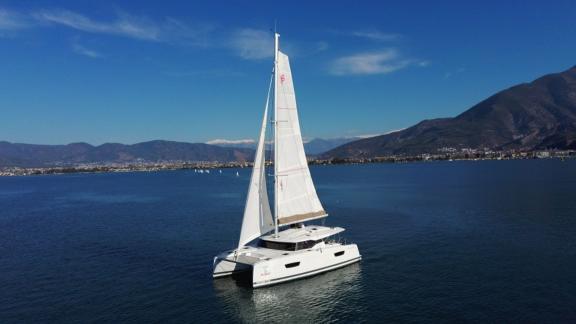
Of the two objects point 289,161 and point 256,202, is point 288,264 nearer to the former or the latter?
point 256,202

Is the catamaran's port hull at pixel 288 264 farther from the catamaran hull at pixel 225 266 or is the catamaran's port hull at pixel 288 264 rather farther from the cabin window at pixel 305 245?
the cabin window at pixel 305 245

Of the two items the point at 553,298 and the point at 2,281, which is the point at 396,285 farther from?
the point at 2,281

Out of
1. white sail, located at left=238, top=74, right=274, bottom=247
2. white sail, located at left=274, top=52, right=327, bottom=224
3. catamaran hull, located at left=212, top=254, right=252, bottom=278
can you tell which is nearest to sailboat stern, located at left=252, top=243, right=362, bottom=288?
catamaran hull, located at left=212, top=254, right=252, bottom=278

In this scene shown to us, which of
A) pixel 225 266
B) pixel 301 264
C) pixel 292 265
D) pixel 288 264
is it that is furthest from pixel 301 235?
pixel 225 266

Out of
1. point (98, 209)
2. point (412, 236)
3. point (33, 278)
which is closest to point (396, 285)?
point (412, 236)

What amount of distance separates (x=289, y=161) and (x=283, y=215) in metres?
4.70

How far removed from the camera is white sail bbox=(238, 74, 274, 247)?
33.8 m

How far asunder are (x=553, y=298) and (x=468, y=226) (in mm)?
25225

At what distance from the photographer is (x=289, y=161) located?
116 feet

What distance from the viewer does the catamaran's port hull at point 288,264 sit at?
1222 inches

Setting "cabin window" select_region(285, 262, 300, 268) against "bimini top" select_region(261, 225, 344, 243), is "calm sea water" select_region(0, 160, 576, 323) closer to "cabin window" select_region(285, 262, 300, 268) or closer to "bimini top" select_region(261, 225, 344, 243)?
"cabin window" select_region(285, 262, 300, 268)

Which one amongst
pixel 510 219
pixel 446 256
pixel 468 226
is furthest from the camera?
pixel 510 219

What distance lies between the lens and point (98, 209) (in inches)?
3376

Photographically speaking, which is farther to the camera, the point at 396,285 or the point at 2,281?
the point at 2,281
